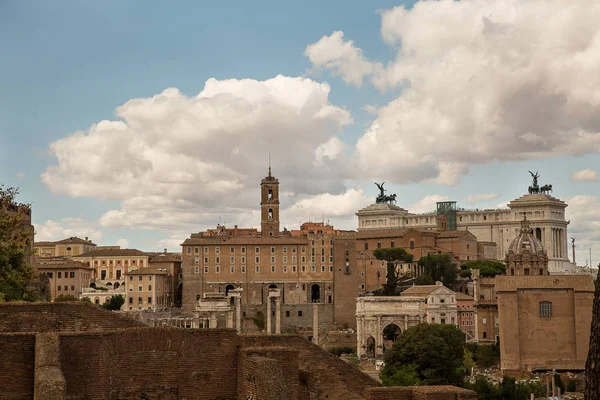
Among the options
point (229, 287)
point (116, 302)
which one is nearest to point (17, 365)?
point (116, 302)

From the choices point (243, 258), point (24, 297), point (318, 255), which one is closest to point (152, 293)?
point (243, 258)

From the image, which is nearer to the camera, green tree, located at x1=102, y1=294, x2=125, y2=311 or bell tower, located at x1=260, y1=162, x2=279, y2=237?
green tree, located at x1=102, y1=294, x2=125, y2=311

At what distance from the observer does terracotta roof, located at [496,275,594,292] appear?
52.2 metres

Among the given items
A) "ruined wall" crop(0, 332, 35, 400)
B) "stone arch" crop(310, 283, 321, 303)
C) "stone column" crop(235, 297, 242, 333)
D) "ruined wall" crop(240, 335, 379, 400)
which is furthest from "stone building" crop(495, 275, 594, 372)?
"ruined wall" crop(0, 332, 35, 400)

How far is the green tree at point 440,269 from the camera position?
79.0 metres

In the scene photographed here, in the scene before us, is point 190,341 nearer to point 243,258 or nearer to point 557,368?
point 557,368

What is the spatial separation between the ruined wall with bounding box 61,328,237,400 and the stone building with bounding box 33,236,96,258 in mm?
91575

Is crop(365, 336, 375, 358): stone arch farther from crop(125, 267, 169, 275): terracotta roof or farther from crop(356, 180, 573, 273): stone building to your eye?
crop(356, 180, 573, 273): stone building

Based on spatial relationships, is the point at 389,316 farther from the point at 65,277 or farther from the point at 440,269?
the point at 65,277

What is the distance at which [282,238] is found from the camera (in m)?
79.9

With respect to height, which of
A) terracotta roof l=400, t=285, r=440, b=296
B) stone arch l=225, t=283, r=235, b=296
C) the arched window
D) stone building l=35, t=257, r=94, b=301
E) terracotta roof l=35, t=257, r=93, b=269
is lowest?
the arched window

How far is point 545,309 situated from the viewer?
172 feet

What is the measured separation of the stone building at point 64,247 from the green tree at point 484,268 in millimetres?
42057

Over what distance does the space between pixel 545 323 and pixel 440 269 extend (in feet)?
92.0
